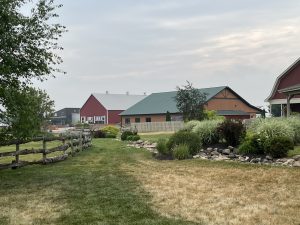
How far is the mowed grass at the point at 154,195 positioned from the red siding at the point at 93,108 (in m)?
63.6

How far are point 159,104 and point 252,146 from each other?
51.6 meters

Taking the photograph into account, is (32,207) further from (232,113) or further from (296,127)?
(232,113)

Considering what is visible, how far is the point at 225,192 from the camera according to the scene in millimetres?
10461

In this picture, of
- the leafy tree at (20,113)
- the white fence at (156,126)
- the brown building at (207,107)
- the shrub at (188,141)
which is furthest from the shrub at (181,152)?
the brown building at (207,107)

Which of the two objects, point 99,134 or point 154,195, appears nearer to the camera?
point 154,195

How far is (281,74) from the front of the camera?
43375 mm

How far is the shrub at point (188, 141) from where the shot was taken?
19.2 m

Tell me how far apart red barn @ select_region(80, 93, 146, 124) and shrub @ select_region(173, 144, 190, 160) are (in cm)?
6007

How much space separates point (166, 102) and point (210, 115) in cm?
3008

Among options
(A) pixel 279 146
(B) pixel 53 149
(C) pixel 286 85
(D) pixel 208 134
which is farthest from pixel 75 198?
(C) pixel 286 85

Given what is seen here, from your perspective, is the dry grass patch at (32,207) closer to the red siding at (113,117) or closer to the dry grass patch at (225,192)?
the dry grass patch at (225,192)

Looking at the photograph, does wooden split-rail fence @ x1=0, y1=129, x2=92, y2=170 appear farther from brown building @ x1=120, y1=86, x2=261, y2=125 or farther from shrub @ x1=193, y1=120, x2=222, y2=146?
brown building @ x1=120, y1=86, x2=261, y2=125

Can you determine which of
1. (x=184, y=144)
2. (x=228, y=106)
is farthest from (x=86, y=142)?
(x=228, y=106)

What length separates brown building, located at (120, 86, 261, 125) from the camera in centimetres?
6075
